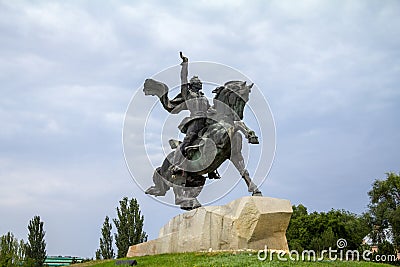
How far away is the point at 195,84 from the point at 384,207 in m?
27.0

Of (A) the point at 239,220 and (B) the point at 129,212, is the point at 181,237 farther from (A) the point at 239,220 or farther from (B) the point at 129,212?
(B) the point at 129,212

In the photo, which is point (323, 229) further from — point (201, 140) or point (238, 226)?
point (238, 226)

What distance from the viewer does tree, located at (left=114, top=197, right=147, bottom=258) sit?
26.9m

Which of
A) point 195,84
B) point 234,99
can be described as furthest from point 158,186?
point 234,99

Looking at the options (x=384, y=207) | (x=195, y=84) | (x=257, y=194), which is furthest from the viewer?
(x=384, y=207)

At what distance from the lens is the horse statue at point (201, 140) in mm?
14484

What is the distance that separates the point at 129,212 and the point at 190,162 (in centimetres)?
1298

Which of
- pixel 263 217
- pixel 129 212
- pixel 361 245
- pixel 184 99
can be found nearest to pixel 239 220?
pixel 263 217

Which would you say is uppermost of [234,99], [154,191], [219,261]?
[234,99]

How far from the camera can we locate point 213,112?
49.8ft

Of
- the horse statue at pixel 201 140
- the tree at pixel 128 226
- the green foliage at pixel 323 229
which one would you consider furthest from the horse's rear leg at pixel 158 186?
the green foliage at pixel 323 229

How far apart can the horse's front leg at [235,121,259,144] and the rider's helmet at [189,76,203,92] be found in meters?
2.04

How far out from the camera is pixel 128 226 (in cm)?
2697

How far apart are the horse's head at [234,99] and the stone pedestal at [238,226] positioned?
284cm
